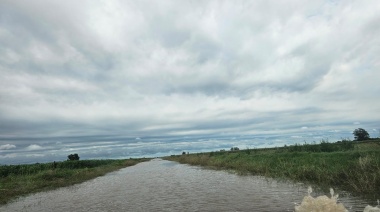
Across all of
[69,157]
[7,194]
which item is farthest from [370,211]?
[69,157]

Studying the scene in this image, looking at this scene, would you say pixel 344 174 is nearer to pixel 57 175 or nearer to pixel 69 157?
pixel 57 175

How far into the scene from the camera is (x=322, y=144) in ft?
102

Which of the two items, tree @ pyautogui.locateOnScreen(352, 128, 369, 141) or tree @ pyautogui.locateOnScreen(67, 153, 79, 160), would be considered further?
tree @ pyautogui.locateOnScreen(67, 153, 79, 160)

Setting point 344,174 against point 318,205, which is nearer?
point 318,205

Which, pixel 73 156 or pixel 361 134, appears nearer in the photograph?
pixel 361 134

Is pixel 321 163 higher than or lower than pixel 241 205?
higher

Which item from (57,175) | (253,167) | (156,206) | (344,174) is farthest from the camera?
(57,175)

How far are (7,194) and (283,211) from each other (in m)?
19.3

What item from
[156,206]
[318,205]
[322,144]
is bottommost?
[156,206]

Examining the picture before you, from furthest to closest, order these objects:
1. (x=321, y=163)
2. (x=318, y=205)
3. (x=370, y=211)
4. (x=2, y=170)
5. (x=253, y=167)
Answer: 1. (x=2, y=170)
2. (x=253, y=167)
3. (x=321, y=163)
4. (x=318, y=205)
5. (x=370, y=211)

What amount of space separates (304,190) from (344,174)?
85.3 inches

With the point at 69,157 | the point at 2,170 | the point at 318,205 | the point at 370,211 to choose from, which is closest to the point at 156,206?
the point at 318,205

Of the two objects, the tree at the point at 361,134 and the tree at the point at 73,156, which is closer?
the tree at the point at 361,134

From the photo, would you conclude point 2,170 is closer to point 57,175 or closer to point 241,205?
point 57,175
